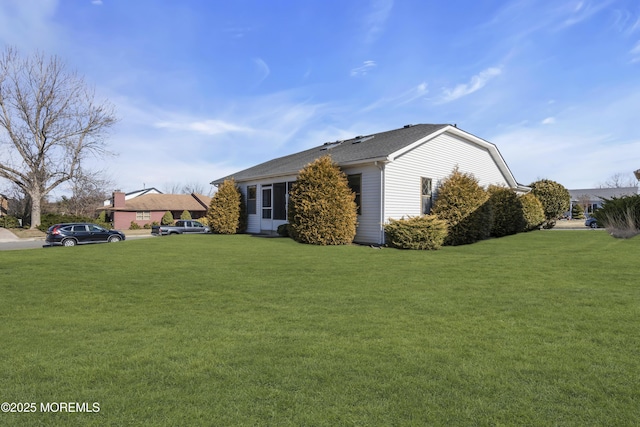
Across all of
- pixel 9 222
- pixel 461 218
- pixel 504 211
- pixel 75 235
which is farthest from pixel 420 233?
pixel 9 222

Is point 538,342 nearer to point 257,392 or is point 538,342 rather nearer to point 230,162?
point 257,392

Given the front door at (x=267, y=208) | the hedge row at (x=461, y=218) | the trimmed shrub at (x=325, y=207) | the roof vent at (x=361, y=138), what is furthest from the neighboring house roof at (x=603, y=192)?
the trimmed shrub at (x=325, y=207)

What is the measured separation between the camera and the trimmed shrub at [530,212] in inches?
782

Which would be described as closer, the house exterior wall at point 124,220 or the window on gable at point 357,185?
the window on gable at point 357,185

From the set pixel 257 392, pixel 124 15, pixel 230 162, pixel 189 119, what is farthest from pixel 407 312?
pixel 230 162

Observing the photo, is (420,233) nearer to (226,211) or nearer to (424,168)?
(424,168)

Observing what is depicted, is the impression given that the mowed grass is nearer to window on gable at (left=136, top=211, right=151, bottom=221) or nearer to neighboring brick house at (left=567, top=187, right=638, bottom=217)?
window on gable at (left=136, top=211, right=151, bottom=221)

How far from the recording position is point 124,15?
39.2ft

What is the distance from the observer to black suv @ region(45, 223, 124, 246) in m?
18.6

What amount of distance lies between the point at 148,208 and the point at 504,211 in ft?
143

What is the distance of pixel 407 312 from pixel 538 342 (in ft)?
5.40

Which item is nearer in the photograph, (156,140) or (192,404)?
(192,404)

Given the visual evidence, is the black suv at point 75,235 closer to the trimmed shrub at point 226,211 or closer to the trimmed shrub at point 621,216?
the trimmed shrub at point 226,211

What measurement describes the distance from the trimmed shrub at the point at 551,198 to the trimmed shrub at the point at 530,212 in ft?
11.7
